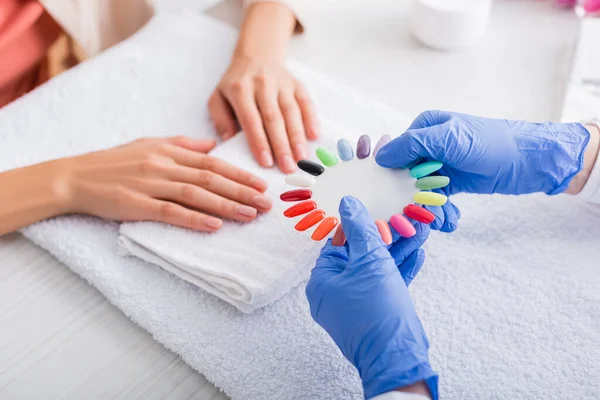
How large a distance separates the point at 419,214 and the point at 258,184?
0.21m

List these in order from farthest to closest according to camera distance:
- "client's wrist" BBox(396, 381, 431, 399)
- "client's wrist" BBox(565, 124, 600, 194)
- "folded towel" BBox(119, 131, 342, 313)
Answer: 1. "client's wrist" BBox(565, 124, 600, 194)
2. "folded towel" BBox(119, 131, 342, 313)
3. "client's wrist" BBox(396, 381, 431, 399)

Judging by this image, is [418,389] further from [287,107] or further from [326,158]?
[287,107]

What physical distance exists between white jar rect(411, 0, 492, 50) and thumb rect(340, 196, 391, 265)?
46cm

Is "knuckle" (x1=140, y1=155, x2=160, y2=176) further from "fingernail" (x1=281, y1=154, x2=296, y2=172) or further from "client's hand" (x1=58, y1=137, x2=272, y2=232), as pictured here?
"fingernail" (x1=281, y1=154, x2=296, y2=172)

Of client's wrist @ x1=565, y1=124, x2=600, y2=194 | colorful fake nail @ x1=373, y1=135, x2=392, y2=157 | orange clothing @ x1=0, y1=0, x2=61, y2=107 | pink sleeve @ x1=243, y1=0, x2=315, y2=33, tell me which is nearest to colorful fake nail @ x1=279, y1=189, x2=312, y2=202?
colorful fake nail @ x1=373, y1=135, x2=392, y2=157

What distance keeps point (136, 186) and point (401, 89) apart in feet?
1.44

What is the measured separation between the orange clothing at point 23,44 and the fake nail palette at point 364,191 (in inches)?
21.7

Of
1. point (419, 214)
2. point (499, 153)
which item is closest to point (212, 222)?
point (419, 214)

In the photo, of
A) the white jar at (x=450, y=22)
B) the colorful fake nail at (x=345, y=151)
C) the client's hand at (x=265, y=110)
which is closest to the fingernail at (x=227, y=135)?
the client's hand at (x=265, y=110)

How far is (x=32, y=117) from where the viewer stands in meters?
0.85

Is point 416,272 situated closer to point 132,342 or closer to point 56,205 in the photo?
point 132,342

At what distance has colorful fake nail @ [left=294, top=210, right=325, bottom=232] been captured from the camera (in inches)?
24.6

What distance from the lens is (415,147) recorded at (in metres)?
0.65

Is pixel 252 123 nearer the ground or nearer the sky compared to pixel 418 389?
nearer the sky
